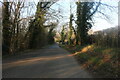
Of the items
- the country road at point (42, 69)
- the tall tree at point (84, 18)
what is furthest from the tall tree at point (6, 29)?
the tall tree at point (84, 18)

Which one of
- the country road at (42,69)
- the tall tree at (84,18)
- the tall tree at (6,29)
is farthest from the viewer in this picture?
the tall tree at (84,18)

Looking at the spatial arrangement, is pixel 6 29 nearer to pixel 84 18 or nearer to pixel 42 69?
pixel 42 69

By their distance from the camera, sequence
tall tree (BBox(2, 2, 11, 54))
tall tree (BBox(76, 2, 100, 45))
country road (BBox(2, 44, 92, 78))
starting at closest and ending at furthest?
country road (BBox(2, 44, 92, 78)) < tall tree (BBox(2, 2, 11, 54)) < tall tree (BBox(76, 2, 100, 45))

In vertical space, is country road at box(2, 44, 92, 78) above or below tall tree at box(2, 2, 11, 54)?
below

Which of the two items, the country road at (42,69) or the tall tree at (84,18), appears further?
the tall tree at (84,18)

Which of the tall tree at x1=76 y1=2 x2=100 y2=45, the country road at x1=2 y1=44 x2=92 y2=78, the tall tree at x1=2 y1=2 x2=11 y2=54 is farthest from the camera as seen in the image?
the tall tree at x1=76 y1=2 x2=100 y2=45

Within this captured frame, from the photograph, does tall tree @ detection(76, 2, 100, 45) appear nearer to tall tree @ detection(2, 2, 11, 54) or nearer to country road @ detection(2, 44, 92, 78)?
tall tree @ detection(2, 2, 11, 54)

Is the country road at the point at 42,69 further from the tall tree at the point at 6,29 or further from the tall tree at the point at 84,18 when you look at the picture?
the tall tree at the point at 84,18

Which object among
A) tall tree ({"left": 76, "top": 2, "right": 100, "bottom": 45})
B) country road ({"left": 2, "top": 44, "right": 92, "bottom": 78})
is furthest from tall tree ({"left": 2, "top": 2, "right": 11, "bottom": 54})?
tall tree ({"left": 76, "top": 2, "right": 100, "bottom": 45})

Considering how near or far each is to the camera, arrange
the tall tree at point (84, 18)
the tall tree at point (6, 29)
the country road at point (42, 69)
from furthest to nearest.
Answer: the tall tree at point (84, 18) → the tall tree at point (6, 29) → the country road at point (42, 69)

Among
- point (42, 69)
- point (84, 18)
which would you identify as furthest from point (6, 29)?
point (84, 18)

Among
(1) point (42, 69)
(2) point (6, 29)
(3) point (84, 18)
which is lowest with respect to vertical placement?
(1) point (42, 69)

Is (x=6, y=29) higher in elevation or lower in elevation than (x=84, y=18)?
lower

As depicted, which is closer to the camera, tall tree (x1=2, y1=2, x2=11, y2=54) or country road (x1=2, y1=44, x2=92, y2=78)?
country road (x1=2, y1=44, x2=92, y2=78)
